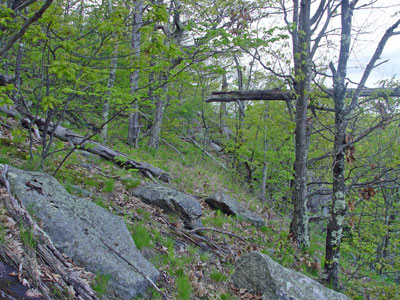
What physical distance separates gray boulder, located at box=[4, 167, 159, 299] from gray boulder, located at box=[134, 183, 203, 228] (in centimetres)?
222

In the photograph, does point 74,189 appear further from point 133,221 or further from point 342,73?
point 342,73

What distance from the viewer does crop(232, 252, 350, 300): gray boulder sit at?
419 centimetres

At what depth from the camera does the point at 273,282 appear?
4281 millimetres

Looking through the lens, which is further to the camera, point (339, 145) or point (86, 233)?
point (339, 145)

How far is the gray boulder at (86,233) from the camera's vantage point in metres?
3.21

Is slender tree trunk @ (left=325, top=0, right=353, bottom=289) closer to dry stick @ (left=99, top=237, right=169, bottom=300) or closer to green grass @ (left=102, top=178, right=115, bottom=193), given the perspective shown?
dry stick @ (left=99, top=237, right=169, bottom=300)

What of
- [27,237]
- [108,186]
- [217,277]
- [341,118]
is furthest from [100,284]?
[341,118]

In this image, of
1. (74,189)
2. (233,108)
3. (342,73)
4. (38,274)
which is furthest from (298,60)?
(233,108)

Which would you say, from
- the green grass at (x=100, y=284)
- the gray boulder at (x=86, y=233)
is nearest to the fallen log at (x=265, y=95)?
the gray boulder at (x=86, y=233)

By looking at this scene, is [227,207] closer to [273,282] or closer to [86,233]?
[273,282]

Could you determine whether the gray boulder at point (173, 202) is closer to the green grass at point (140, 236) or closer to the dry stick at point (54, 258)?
the green grass at point (140, 236)

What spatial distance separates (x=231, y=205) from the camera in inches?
335

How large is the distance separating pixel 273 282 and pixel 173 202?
2.88 metres

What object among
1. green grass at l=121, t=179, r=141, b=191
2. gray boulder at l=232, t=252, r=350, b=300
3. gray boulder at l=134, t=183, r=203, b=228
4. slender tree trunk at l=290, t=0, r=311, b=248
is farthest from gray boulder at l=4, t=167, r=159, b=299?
slender tree trunk at l=290, t=0, r=311, b=248
